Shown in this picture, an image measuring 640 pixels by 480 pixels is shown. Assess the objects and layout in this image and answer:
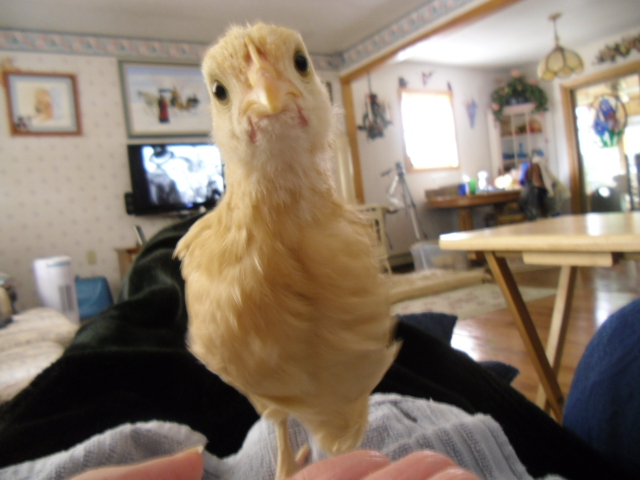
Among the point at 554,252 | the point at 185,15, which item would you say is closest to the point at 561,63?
the point at 185,15

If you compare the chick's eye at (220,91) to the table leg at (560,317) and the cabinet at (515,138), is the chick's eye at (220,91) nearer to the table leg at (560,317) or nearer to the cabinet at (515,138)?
the table leg at (560,317)

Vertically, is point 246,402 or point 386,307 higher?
point 386,307

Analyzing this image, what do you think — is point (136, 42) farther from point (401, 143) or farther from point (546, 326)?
point (546, 326)

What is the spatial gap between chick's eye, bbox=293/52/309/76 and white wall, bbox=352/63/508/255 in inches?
164

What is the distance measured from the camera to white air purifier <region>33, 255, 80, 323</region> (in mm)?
2693

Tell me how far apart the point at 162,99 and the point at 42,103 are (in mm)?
859

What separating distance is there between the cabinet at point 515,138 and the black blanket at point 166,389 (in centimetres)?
538

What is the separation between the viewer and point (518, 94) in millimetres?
5395

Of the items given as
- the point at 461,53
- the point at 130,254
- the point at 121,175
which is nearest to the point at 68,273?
the point at 130,254

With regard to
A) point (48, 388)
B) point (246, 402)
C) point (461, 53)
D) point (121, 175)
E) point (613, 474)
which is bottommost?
point (613, 474)

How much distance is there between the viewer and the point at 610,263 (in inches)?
29.8

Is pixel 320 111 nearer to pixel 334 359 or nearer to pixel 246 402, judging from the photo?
pixel 334 359

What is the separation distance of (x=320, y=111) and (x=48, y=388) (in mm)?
507

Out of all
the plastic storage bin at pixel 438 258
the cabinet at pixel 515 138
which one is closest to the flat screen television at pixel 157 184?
the plastic storage bin at pixel 438 258
